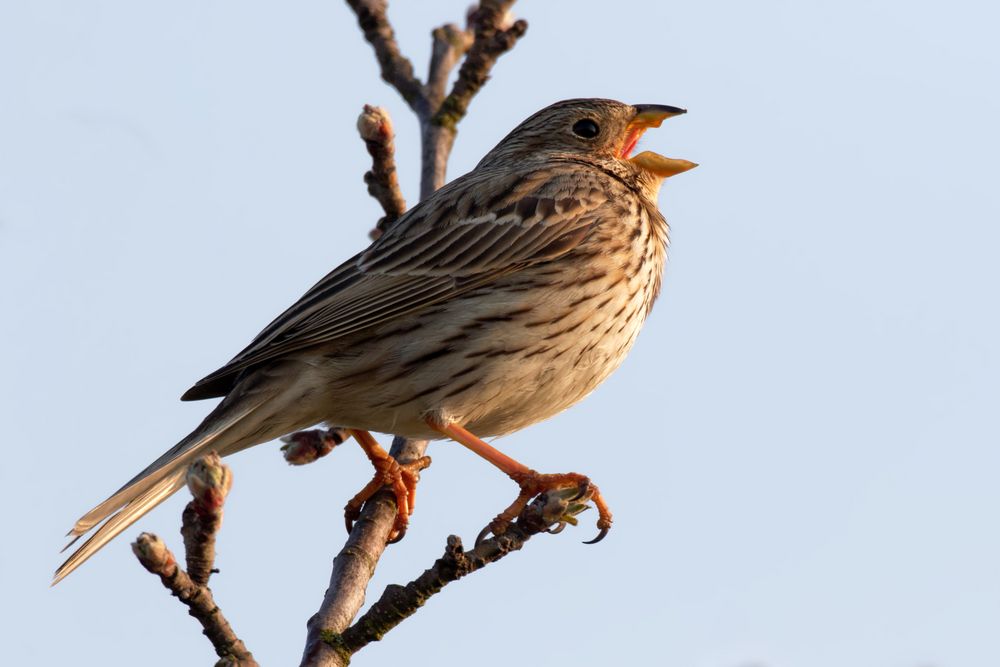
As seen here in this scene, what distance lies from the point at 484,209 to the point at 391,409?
1338 mm

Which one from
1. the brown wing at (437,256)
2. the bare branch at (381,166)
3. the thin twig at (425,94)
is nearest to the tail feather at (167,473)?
the brown wing at (437,256)

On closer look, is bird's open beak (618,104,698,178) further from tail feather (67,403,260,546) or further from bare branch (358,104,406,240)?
tail feather (67,403,260,546)

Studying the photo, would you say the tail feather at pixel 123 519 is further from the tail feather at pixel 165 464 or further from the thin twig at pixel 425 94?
the thin twig at pixel 425 94

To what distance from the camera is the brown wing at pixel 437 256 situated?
20.3 ft

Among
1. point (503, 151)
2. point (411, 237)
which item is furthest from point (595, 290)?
point (503, 151)

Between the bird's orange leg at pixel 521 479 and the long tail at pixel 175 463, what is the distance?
0.79 metres

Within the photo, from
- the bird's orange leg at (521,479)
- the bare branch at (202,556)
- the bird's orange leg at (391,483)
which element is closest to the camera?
the bare branch at (202,556)

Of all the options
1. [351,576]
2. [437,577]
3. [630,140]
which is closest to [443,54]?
[630,140]

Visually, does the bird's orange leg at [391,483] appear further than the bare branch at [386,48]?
No

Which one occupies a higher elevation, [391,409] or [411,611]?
[391,409]

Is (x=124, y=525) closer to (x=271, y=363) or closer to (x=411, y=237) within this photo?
(x=271, y=363)

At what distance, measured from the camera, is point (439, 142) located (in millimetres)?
7504

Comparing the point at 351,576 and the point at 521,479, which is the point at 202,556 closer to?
the point at 351,576

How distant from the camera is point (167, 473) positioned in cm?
554
